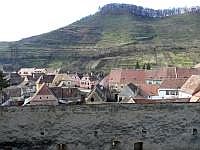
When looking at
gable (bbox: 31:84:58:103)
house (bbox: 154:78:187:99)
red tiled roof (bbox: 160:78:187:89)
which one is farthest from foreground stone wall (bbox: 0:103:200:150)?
red tiled roof (bbox: 160:78:187:89)

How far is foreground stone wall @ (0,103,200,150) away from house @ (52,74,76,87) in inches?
2261

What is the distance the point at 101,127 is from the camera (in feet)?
83.6

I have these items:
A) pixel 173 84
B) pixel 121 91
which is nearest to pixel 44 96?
pixel 121 91

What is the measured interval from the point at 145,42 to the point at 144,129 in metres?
146

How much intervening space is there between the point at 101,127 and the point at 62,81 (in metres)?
61.1

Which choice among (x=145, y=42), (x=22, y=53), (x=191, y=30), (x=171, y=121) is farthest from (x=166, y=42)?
(x=171, y=121)

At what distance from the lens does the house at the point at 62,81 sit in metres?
84.4

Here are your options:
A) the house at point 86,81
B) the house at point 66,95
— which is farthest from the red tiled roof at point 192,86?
the house at point 86,81

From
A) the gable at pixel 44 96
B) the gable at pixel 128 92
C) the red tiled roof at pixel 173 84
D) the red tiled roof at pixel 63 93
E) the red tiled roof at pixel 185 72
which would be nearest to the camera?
the gable at pixel 44 96

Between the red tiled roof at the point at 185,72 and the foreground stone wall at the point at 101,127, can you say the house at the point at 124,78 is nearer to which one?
the red tiled roof at the point at 185,72

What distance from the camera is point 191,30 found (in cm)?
18612

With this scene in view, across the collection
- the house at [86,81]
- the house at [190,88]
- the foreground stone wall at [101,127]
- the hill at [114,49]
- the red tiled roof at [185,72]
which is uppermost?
the hill at [114,49]

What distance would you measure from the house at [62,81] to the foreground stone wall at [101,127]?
57431 millimetres

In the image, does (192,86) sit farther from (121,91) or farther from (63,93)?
(63,93)
